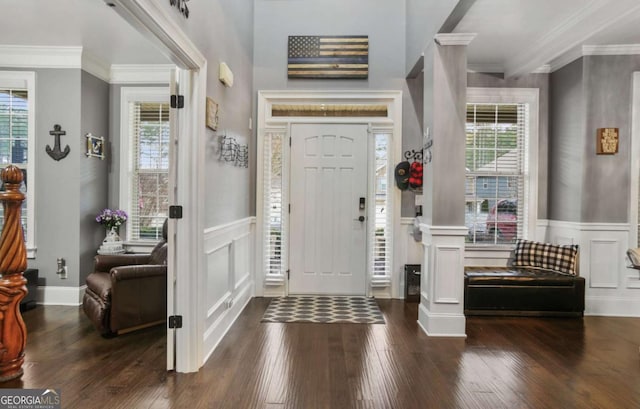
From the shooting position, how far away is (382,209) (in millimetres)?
4617

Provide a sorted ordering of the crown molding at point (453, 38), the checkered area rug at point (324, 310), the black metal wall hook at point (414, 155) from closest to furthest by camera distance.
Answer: the crown molding at point (453, 38)
the checkered area rug at point (324, 310)
the black metal wall hook at point (414, 155)

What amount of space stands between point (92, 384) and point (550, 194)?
4.80m

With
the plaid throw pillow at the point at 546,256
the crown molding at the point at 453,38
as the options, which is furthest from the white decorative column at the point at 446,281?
the crown molding at the point at 453,38

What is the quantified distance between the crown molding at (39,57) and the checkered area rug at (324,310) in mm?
3368

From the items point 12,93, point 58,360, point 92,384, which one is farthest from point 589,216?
point 12,93

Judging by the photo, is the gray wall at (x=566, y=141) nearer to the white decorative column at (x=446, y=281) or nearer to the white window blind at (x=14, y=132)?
the white decorative column at (x=446, y=281)

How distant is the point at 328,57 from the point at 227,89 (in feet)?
5.39

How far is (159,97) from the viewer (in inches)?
183

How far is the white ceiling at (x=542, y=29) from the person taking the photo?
320 cm

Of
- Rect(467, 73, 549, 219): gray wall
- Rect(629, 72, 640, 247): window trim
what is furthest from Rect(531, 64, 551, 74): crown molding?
Rect(629, 72, 640, 247): window trim

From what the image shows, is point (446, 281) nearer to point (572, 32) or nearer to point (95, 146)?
point (572, 32)

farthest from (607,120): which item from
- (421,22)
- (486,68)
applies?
(421,22)

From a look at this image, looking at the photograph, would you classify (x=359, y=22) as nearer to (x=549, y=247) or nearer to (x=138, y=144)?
(x=138, y=144)

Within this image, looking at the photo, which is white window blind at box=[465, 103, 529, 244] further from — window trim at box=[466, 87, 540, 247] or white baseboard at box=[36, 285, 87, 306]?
white baseboard at box=[36, 285, 87, 306]
